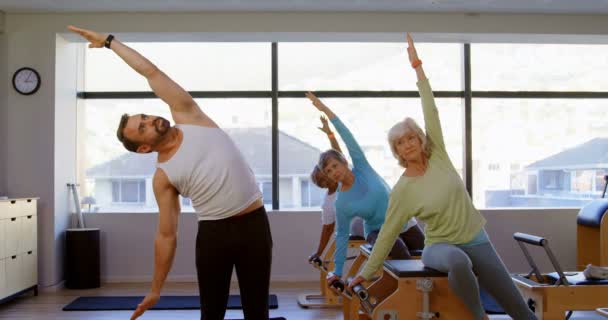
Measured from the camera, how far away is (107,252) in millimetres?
5742

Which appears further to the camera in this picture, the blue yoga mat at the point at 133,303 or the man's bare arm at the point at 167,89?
the blue yoga mat at the point at 133,303

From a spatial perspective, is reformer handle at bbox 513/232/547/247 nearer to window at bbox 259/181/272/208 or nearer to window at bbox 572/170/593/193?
window at bbox 259/181/272/208

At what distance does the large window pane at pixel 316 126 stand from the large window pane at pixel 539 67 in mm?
428

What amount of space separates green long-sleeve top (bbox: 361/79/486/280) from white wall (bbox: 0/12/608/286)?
287 centimetres

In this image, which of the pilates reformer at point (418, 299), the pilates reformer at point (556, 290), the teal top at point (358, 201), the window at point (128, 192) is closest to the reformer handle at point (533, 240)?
the pilates reformer at point (556, 290)

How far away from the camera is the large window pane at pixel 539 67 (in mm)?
6047

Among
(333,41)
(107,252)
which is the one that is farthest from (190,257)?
(333,41)

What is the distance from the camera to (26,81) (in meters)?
5.31

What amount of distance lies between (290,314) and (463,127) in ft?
9.05

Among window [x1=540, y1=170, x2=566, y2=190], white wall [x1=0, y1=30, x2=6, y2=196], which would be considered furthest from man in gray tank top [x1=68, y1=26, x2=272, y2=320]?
window [x1=540, y1=170, x2=566, y2=190]

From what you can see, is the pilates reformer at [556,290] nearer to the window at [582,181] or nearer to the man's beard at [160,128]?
the man's beard at [160,128]

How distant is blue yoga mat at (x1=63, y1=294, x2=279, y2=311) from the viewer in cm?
455

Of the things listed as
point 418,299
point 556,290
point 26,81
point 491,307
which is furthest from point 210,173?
point 26,81

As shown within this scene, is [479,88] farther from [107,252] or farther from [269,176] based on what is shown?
[107,252]
